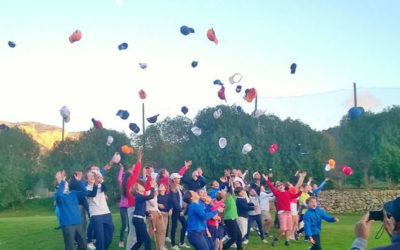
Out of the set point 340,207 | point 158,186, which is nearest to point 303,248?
point 158,186

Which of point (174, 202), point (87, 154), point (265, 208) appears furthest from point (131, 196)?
point (87, 154)

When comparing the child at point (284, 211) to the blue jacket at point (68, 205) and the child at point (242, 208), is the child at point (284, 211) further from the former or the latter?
the blue jacket at point (68, 205)

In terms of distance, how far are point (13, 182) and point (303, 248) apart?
4609 centimetres

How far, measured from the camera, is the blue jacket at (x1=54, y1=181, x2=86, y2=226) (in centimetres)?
1187

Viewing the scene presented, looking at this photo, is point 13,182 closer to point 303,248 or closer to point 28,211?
point 28,211

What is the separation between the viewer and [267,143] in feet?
161

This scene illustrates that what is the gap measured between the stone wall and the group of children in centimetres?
2344

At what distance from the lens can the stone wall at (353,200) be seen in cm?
4041

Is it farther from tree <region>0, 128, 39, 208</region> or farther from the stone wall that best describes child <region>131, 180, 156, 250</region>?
tree <region>0, 128, 39, 208</region>

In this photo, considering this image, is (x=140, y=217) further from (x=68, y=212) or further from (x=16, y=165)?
(x=16, y=165)

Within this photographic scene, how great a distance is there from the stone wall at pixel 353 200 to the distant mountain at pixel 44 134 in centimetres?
3057

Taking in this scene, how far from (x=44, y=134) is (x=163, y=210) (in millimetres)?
116816

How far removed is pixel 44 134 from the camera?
412 ft

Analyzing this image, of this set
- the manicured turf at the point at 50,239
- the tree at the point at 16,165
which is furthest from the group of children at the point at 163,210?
the tree at the point at 16,165
